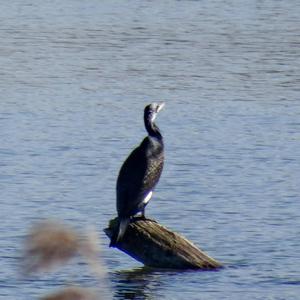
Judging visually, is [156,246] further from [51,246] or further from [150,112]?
[51,246]

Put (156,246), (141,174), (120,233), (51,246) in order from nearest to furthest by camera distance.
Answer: (51,246) < (120,233) < (156,246) < (141,174)

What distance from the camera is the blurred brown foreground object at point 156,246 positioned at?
321 inches

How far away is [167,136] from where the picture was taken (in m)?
A: 15.8

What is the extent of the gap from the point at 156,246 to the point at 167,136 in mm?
7507

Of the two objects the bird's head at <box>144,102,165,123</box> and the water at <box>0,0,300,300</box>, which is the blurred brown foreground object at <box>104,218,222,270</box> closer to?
the water at <box>0,0,300,300</box>

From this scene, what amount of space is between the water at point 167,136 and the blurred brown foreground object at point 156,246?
0.20 meters

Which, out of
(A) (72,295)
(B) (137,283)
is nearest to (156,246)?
(B) (137,283)

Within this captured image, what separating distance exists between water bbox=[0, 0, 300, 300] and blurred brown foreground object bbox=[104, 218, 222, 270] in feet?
0.67

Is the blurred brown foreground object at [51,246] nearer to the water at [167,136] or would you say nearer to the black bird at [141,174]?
the water at [167,136]

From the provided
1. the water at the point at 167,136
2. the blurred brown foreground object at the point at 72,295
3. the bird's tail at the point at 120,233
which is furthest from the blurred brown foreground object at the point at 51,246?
the bird's tail at the point at 120,233

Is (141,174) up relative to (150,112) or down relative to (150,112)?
down

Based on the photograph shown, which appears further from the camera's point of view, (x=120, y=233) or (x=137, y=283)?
(x=137, y=283)

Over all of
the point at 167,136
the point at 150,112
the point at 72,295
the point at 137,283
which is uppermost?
the point at 72,295

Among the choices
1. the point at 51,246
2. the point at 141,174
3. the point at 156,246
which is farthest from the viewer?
the point at 141,174
